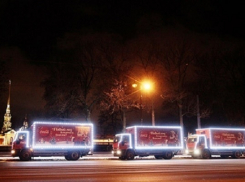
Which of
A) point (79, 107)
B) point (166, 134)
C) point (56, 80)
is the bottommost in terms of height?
point (166, 134)

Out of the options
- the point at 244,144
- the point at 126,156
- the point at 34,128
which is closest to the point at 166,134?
the point at 126,156

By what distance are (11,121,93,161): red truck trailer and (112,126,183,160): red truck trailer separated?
10.4 feet

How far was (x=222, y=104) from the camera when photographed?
4659 centimetres

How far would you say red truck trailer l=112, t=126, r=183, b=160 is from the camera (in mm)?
31844

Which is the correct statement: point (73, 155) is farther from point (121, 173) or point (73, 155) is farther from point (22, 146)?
point (121, 173)

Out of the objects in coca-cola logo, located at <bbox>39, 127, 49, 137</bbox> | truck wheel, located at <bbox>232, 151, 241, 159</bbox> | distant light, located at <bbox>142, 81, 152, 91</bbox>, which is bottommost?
truck wheel, located at <bbox>232, 151, 241, 159</bbox>

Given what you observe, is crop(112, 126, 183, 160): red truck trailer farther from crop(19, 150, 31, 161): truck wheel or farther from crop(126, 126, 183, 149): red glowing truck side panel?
crop(19, 150, 31, 161): truck wheel

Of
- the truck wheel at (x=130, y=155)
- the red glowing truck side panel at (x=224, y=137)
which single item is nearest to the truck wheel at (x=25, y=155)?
the truck wheel at (x=130, y=155)

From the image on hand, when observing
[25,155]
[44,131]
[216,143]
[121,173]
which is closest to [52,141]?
[44,131]

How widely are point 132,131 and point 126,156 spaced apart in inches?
111

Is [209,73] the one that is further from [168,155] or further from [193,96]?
[168,155]

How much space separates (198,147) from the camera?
113 feet

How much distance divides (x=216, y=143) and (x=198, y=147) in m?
2.39

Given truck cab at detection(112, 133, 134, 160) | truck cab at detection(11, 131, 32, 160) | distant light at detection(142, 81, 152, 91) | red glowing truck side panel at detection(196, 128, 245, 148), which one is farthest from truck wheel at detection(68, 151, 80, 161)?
red glowing truck side panel at detection(196, 128, 245, 148)
